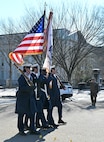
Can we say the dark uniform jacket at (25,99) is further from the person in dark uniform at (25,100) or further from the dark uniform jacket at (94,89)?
the dark uniform jacket at (94,89)

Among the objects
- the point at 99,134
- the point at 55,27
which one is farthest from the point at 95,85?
the point at 55,27

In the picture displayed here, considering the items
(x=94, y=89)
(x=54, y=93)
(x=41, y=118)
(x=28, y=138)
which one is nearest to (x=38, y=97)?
(x=41, y=118)

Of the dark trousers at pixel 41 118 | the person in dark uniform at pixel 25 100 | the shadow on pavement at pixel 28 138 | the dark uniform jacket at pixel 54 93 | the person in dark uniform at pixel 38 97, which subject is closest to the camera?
the shadow on pavement at pixel 28 138

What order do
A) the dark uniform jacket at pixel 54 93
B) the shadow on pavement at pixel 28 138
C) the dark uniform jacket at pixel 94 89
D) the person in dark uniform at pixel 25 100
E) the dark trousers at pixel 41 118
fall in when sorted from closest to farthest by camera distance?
the shadow on pavement at pixel 28 138 < the person in dark uniform at pixel 25 100 < the dark trousers at pixel 41 118 < the dark uniform jacket at pixel 54 93 < the dark uniform jacket at pixel 94 89

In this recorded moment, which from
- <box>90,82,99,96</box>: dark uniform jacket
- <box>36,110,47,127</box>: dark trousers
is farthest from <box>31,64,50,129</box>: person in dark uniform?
<box>90,82,99,96</box>: dark uniform jacket

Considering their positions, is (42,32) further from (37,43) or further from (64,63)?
(64,63)

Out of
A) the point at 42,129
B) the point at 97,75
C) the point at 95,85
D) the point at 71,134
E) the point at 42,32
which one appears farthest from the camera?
the point at 97,75

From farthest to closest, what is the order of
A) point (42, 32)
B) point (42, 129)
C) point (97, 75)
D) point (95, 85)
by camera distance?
point (97, 75), point (95, 85), point (42, 32), point (42, 129)

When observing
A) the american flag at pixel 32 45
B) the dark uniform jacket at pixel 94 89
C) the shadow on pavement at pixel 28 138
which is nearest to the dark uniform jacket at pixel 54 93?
the american flag at pixel 32 45

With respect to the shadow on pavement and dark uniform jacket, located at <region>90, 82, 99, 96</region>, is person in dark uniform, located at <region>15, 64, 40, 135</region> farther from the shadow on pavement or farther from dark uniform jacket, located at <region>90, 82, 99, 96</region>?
dark uniform jacket, located at <region>90, 82, 99, 96</region>

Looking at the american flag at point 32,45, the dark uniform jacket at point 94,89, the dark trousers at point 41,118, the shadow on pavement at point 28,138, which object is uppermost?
the american flag at point 32,45

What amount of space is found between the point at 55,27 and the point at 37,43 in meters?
27.1

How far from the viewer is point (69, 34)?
37281 millimetres

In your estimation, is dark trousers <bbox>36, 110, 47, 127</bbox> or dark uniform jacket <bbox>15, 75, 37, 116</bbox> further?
dark trousers <bbox>36, 110, 47, 127</bbox>
